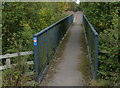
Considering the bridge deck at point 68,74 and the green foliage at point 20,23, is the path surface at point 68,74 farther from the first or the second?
the green foliage at point 20,23

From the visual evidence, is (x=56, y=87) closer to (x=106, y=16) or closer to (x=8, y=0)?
(x=106, y=16)

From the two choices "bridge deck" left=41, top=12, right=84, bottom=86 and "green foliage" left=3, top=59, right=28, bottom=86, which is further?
"bridge deck" left=41, top=12, right=84, bottom=86

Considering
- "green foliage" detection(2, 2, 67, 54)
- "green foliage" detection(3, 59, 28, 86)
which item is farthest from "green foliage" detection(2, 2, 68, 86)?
"green foliage" detection(3, 59, 28, 86)

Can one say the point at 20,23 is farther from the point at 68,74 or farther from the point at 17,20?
the point at 68,74

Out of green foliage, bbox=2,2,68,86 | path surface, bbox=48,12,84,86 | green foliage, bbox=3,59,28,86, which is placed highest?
green foliage, bbox=2,2,68,86

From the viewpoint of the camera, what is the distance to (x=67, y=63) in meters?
8.45

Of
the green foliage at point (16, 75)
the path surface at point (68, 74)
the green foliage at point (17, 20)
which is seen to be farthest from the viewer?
the green foliage at point (17, 20)

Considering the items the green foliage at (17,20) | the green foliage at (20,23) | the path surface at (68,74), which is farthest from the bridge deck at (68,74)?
the green foliage at (17,20)

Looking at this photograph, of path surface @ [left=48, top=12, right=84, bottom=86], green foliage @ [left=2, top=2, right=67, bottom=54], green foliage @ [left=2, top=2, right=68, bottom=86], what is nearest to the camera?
path surface @ [left=48, top=12, right=84, bottom=86]

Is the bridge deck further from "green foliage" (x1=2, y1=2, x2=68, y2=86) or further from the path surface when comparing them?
"green foliage" (x1=2, y1=2, x2=68, y2=86)

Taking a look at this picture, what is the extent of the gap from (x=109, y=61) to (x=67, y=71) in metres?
2.38

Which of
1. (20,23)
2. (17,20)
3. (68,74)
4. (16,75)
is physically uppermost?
(17,20)

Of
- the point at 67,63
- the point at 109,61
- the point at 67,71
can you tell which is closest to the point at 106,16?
the point at 67,63

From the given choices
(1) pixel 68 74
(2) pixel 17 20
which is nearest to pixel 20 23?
(2) pixel 17 20
